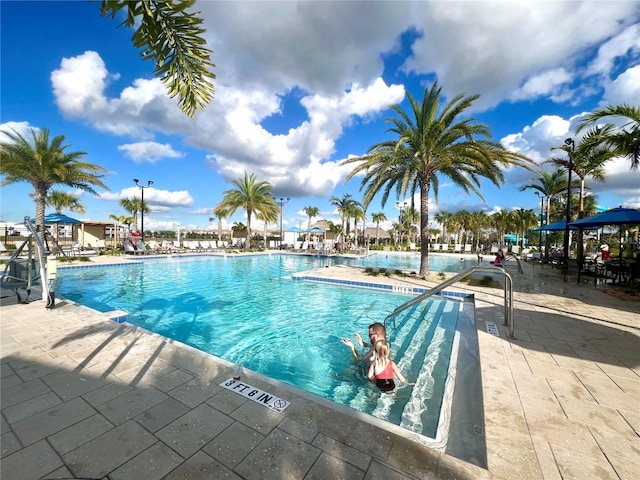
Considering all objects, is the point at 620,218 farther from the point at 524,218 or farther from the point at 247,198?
the point at 524,218

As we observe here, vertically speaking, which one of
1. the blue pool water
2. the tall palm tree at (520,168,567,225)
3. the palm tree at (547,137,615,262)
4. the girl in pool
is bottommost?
the blue pool water

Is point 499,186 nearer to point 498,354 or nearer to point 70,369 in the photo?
point 498,354

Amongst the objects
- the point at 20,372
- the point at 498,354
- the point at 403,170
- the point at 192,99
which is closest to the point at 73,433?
the point at 20,372

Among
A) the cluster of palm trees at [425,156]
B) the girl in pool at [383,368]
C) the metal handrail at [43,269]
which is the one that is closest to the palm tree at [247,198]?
the cluster of palm trees at [425,156]

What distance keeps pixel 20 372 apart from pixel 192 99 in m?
3.66

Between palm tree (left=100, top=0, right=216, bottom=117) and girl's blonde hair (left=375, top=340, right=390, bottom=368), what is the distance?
3.44 m

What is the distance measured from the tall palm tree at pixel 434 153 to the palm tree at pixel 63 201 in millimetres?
35894

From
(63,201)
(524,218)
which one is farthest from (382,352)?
(524,218)

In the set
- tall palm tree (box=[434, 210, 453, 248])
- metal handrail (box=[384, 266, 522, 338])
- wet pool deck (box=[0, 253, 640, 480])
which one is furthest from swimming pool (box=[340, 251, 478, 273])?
tall palm tree (box=[434, 210, 453, 248])

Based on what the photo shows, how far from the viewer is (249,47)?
6266 mm

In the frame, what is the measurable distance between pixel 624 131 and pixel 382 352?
9549mm

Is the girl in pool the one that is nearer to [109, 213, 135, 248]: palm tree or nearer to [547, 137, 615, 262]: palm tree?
[547, 137, 615, 262]: palm tree

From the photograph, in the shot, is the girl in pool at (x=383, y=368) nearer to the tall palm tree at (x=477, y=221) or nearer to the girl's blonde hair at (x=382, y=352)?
the girl's blonde hair at (x=382, y=352)

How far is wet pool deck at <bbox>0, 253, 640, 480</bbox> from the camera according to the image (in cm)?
183
